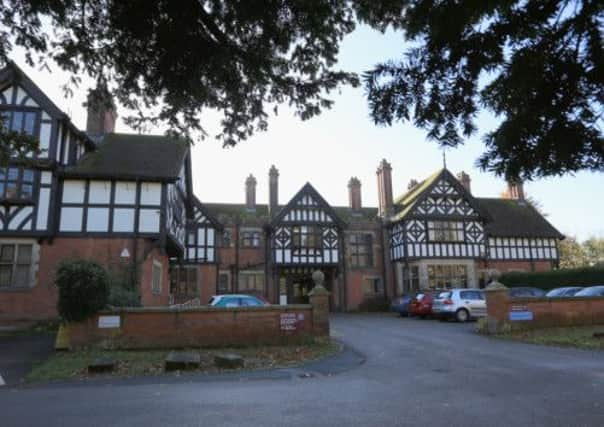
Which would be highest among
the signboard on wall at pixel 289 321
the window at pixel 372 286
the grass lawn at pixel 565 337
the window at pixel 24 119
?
the window at pixel 24 119

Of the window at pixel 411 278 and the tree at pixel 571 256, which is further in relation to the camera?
the tree at pixel 571 256

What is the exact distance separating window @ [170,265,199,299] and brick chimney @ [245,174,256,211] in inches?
315

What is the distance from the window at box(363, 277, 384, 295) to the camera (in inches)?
1314

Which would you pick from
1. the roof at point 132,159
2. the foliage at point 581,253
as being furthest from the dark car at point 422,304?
the foliage at point 581,253

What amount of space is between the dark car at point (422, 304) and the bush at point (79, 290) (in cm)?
1618

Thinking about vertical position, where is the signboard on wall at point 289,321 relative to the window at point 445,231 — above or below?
below

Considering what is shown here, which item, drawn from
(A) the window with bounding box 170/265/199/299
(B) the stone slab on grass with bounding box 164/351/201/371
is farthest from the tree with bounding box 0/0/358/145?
(A) the window with bounding box 170/265/199/299

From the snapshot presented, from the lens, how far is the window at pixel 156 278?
1983 cm

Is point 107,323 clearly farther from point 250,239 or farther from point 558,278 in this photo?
point 558,278

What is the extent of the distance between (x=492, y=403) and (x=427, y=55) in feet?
18.5

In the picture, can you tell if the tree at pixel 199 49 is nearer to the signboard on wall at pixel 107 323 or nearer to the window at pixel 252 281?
the signboard on wall at pixel 107 323

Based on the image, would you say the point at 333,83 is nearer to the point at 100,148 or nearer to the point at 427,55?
the point at 427,55

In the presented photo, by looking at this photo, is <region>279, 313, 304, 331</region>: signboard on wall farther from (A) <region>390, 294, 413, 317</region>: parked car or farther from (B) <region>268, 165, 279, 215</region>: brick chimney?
(B) <region>268, 165, 279, 215</region>: brick chimney

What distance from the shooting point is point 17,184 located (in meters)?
17.4
